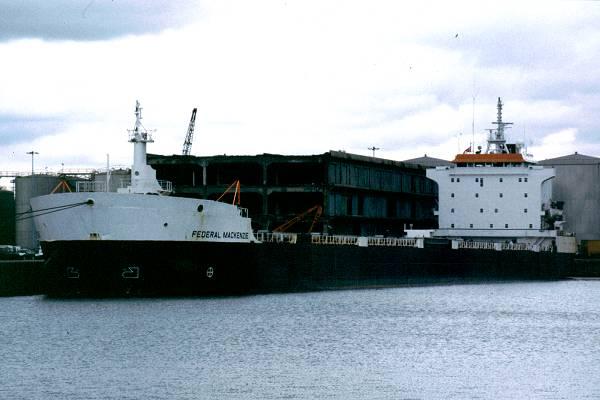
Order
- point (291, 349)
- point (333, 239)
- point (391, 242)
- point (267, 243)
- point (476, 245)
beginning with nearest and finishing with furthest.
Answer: point (291, 349), point (267, 243), point (333, 239), point (391, 242), point (476, 245)

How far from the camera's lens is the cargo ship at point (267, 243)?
52.4m

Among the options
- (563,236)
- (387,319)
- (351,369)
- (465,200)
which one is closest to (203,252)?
(387,319)

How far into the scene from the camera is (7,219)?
315 feet

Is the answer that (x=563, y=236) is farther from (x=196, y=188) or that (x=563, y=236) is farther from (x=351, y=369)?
(x=351, y=369)

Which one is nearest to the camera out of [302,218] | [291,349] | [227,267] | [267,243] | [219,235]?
[291,349]

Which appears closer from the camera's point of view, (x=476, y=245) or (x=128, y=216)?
(x=128, y=216)

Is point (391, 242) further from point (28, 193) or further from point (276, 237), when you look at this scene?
point (28, 193)

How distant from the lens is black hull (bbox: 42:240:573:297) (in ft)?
172

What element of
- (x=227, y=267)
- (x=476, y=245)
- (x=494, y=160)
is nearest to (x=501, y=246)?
(x=476, y=245)

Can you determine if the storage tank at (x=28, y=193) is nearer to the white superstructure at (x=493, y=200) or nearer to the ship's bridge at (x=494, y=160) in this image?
the white superstructure at (x=493, y=200)

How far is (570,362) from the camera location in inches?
1438

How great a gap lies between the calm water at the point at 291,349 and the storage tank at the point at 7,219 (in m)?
39.0

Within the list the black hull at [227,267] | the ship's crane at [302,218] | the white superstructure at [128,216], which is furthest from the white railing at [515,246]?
the white superstructure at [128,216]

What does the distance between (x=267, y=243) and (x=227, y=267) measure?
4.06 meters
